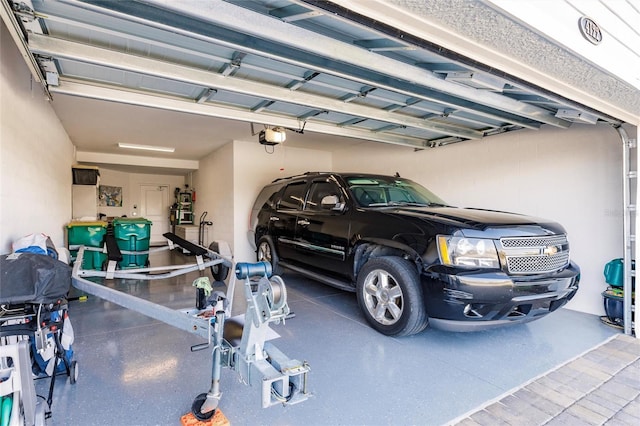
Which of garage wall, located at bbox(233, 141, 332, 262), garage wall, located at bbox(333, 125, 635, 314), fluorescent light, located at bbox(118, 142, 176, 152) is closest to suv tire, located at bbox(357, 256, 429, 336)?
garage wall, located at bbox(333, 125, 635, 314)

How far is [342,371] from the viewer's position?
247 cm

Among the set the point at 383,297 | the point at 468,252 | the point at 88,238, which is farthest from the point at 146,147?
the point at 468,252

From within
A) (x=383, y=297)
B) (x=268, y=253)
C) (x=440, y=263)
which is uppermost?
(x=440, y=263)

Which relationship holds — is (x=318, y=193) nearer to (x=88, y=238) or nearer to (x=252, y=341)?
(x=252, y=341)

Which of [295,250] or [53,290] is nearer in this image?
[53,290]

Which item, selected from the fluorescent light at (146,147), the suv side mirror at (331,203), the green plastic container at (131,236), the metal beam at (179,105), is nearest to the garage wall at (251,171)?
the green plastic container at (131,236)

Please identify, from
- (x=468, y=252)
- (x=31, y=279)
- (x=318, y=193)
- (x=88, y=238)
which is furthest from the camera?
(x=88, y=238)

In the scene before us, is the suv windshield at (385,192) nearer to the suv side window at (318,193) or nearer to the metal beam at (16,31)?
the suv side window at (318,193)

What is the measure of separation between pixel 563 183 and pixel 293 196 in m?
3.66

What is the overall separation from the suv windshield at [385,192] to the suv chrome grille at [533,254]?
1.39 meters

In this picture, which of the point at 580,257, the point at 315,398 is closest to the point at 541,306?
the point at 580,257

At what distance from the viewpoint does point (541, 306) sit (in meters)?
2.80

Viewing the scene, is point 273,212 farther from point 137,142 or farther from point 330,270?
point 137,142

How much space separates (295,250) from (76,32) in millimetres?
3251
